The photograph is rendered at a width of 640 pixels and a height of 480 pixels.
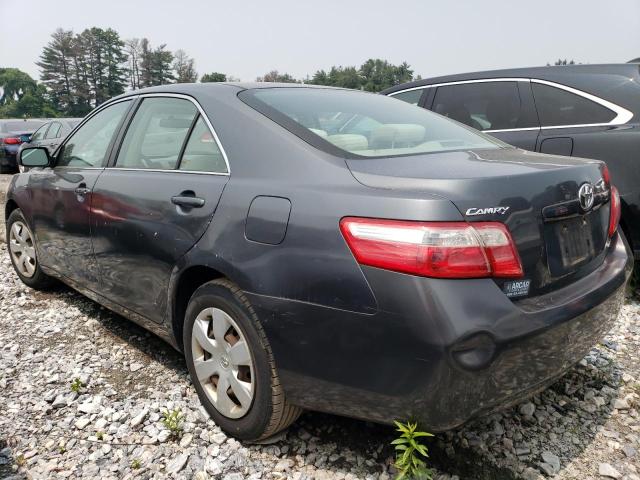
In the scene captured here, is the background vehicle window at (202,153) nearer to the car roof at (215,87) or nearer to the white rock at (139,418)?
the car roof at (215,87)

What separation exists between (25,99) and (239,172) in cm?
10906

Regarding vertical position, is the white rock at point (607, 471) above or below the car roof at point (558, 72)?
below

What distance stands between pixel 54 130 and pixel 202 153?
489 inches

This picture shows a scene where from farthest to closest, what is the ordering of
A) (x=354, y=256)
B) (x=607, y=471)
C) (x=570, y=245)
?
(x=607, y=471)
(x=570, y=245)
(x=354, y=256)

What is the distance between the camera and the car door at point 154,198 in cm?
235

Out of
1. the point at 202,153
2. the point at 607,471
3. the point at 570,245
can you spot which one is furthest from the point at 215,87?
the point at 607,471

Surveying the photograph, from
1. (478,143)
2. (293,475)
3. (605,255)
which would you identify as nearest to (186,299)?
(293,475)

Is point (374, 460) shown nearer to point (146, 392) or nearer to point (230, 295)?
point (230, 295)

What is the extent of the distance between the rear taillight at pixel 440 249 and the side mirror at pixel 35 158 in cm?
295

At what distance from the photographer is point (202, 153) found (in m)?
2.46

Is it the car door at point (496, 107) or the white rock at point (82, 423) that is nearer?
the white rock at point (82, 423)

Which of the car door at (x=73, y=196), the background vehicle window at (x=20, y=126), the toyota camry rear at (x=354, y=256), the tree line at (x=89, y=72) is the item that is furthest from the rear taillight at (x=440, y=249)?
the tree line at (x=89, y=72)

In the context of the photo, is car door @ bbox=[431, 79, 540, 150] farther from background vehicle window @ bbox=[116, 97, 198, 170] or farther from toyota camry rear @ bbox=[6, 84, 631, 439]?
background vehicle window @ bbox=[116, 97, 198, 170]

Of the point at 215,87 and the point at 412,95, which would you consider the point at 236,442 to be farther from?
the point at 412,95
